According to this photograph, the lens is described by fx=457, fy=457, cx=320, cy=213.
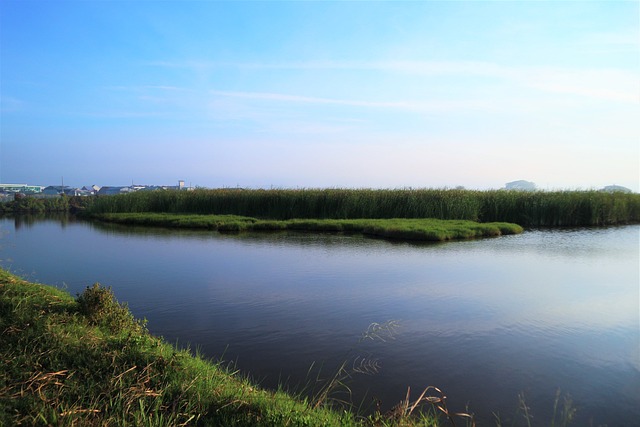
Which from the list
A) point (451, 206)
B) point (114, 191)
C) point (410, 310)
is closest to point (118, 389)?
point (410, 310)

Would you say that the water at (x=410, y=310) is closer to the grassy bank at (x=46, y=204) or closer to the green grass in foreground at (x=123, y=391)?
the green grass in foreground at (x=123, y=391)

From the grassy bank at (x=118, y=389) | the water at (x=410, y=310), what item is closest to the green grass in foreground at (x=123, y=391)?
the grassy bank at (x=118, y=389)

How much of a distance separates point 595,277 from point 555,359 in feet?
19.0

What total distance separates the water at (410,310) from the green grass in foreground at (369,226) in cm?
183

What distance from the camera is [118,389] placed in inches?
126

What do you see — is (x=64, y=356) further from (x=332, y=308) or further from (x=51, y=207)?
(x=51, y=207)

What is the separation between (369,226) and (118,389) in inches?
629

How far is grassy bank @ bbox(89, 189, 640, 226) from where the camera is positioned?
22.9 m

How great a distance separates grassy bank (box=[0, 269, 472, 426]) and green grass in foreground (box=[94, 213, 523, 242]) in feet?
42.4

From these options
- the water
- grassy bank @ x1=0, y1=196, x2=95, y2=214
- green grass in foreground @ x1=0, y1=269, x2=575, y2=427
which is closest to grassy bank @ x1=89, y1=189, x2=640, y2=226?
the water

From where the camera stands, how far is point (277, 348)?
566 cm

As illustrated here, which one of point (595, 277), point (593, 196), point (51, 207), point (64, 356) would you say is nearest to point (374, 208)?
point (593, 196)

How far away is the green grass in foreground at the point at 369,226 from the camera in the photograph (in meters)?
16.7

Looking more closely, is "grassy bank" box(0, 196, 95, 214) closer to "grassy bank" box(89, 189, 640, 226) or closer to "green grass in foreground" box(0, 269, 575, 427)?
"grassy bank" box(89, 189, 640, 226)
